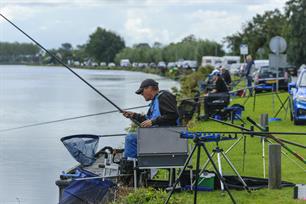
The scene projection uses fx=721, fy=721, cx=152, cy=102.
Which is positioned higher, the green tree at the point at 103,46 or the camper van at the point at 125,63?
the green tree at the point at 103,46

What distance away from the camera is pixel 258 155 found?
45.6ft

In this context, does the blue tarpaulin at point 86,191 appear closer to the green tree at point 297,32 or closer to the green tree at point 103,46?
the green tree at point 297,32

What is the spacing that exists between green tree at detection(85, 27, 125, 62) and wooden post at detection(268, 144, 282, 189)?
177 metres

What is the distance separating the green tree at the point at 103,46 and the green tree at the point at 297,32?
129 metres

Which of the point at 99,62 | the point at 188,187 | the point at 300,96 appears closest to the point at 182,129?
the point at 188,187

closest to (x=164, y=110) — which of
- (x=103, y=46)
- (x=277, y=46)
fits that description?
(x=277, y=46)

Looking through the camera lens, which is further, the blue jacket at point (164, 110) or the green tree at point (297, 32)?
the green tree at point (297, 32)

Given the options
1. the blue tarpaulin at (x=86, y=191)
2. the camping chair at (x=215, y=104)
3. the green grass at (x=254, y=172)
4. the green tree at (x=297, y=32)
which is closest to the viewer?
the green grass at (x=254, y=172)

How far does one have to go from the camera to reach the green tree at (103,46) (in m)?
187

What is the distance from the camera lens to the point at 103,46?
188m

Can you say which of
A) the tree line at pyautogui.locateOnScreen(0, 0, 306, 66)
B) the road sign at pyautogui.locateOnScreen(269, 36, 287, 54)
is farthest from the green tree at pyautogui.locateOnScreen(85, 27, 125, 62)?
the road sign at pyautogui.locateOnScreen(269, 36, 287, 54)

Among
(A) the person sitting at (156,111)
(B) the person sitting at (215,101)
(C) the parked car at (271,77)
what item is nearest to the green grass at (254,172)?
(B) the person sitting at (215,101)

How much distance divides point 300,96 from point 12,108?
1838cm

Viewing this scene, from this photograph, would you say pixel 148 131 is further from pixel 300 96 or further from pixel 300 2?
pixel 300 2
